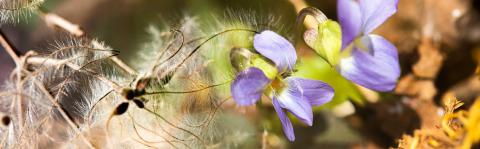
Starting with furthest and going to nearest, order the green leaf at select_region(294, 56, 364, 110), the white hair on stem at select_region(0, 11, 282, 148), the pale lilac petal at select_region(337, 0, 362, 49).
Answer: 1. the green leaf at select_region(294, 56, 364, 110)
2. the white hair on stem at select_region(0, 11, 282, 148)
3. the pale lilac petal at select_region(337, 0, 362, 49)

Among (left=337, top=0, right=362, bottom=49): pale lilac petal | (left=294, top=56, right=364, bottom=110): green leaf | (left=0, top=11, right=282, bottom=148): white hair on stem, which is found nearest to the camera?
(left=337, top=0, right=362, bottom=49): pale lilac petal

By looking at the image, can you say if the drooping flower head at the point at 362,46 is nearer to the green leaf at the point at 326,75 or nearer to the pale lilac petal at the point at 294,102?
the pale lilac petal at the point at 294,102

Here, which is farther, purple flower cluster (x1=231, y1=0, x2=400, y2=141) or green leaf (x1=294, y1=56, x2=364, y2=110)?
green leaf (x1=294, y1=56, x2=364, y2=110)

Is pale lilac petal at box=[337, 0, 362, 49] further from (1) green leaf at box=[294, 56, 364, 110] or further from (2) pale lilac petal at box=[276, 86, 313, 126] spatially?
(1) green leaf at box=[294, 56, 364, 110]

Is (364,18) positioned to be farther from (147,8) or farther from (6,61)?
(6,61)

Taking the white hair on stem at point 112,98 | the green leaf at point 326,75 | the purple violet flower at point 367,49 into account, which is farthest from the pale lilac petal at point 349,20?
the green leaf at point 326,75

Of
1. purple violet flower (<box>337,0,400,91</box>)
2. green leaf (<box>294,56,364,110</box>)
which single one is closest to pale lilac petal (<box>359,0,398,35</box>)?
purple violet flower (<box>337,0,400,91</box>)
